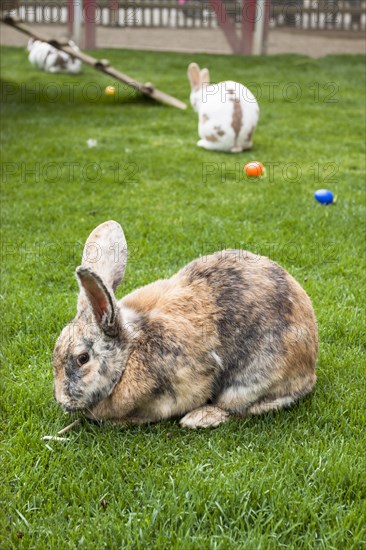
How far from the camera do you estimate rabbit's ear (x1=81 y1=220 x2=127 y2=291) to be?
271 centimetres

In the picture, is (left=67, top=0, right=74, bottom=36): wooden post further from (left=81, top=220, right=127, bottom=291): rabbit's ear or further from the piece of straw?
the piece of straw

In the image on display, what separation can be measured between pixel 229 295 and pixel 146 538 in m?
0.99

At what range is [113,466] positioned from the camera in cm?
246

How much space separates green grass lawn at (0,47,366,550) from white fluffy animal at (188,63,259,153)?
21 cm

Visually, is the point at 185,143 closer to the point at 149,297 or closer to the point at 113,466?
the point at 149,297

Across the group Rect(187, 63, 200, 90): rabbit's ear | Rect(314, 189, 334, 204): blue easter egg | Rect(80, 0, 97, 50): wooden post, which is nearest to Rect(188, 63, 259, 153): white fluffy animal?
Rect(187, 63, 200, 90): rabbit's ear

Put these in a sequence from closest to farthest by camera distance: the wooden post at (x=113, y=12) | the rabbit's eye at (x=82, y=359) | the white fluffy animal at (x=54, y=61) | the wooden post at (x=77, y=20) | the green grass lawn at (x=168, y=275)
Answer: the green grass lawn at (x=168, y=275) → the rabbit's eye at (x=82, y=359) → the white fluffy animal at (x=54, y=61) → the wooden post at (x=77, y=20) → the wooden post at (x=113, y=12)

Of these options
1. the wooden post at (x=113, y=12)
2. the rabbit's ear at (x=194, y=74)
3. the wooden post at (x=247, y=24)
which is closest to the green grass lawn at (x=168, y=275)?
the rabbit's ear at (x=194, y=74)

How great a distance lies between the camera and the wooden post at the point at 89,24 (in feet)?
47.5

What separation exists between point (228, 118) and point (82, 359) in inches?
182

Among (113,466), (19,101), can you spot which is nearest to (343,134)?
(19,101)

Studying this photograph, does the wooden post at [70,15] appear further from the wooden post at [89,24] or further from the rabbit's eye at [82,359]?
the rabbit's eye at [82,359]

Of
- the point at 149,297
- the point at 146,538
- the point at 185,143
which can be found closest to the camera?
the point at 146,538

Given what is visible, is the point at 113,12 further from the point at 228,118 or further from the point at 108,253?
the point at 108,253
